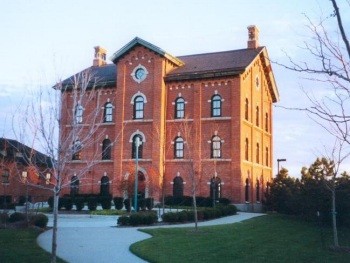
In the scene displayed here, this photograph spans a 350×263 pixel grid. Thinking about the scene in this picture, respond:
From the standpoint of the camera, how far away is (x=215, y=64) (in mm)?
37625

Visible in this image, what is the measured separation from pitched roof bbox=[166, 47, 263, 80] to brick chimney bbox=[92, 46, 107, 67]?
1070 centimetres

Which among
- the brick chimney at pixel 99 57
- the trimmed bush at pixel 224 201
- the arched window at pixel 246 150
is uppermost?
the brick chimney at pixel 99 57

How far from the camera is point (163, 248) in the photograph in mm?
14359

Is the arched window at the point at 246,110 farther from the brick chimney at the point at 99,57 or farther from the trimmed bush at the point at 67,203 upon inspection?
the brick chimney at the point at 99,57

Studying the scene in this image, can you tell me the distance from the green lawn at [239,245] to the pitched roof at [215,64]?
55.5 feet

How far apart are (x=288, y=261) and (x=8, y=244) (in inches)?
360

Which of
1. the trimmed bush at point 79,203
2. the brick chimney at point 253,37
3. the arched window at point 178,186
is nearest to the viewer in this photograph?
the trimmed bush at point 79,203

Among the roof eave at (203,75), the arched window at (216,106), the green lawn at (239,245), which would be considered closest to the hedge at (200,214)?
the green lawn at (239,245)

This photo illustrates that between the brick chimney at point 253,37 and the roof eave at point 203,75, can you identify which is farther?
the brick chimney at point 253,37

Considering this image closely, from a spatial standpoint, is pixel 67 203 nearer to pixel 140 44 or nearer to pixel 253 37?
pixel 140 44

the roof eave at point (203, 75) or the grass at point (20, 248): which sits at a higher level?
the roof eave at point (203, 75)

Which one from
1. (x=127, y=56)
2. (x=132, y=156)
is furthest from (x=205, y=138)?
(x=127, y=56)

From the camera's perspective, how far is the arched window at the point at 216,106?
35812mm

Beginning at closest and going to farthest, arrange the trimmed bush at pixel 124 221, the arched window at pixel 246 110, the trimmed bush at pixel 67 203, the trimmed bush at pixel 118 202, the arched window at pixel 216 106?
the trimmed bush at pixel 124 221, the trimmed bush at pixel 118 202, the trimmed bush at pixel 67 203, the arched window at pixel 216 106, the arched window at pixel 246 110
